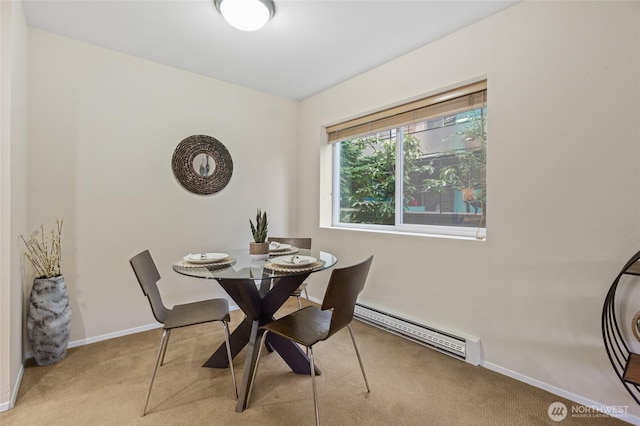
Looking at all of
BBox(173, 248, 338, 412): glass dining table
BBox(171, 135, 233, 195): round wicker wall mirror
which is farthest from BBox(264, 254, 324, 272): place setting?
BBox(171, 135, 233, 195): round wicker wall mirror

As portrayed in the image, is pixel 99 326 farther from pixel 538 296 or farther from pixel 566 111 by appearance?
pixel 566 111

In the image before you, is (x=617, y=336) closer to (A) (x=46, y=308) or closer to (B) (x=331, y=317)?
(B) (x=331, y=317)

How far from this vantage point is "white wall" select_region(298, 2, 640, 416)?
5.10 feet

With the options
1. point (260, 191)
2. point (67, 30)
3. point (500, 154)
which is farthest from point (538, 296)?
point (67, 30)

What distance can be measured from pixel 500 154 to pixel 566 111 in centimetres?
39

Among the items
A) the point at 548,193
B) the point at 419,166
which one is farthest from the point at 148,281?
the point at 548,193

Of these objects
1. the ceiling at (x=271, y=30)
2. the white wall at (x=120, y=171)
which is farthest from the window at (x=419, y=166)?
the white wall at (x=120, y=171)

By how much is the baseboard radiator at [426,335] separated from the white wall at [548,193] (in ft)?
0.27

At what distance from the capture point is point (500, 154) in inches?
78.0

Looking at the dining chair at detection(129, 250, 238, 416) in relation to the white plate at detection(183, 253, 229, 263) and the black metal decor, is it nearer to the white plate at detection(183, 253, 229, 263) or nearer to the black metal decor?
the white plate at detection(183, 253, 229, 263)

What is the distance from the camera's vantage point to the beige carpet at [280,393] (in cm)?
153

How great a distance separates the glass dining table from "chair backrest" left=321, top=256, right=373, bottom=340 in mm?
268

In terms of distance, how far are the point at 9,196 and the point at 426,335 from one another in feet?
A: 8.84

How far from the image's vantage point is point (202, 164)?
114 inches
